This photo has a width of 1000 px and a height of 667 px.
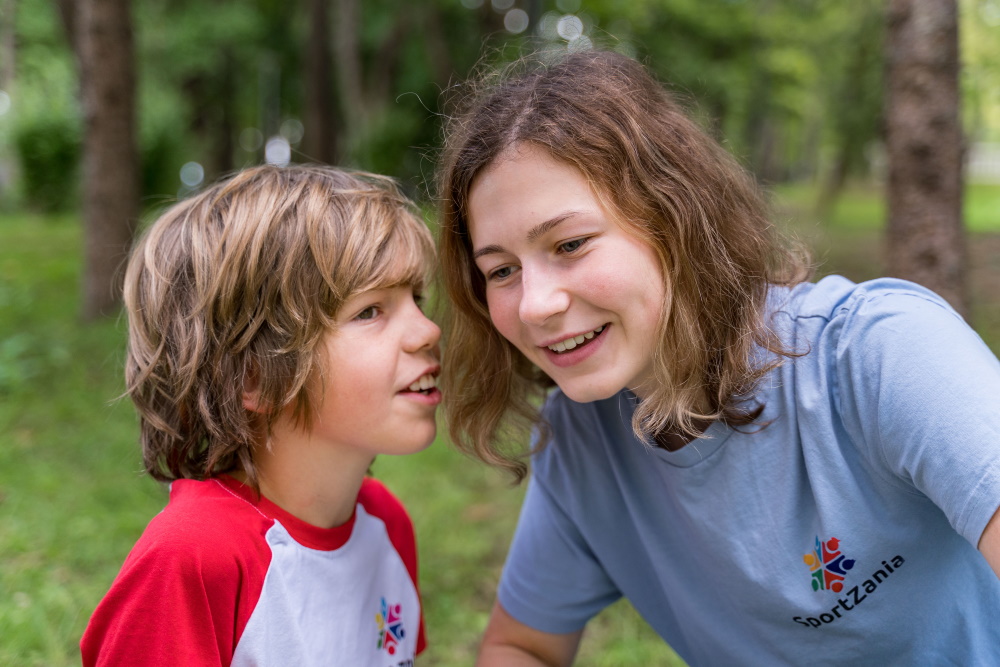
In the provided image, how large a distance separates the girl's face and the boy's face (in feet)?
0.89

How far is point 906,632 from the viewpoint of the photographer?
1568 millimetres

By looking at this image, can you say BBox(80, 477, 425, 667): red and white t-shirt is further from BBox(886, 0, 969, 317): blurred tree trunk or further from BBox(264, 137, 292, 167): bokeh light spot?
BBox(886, 0, 969, 317): blurred tree trunk

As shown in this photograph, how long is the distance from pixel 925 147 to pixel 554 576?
2289 mm

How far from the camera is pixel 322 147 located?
38.8ft

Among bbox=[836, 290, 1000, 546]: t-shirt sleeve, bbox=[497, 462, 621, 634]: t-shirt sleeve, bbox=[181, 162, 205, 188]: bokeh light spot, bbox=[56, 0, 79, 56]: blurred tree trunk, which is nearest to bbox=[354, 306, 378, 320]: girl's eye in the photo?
bbox=[497, 462, 621, 634]: t-shirt sleeve

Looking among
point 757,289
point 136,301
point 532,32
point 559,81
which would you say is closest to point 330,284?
point 136,301

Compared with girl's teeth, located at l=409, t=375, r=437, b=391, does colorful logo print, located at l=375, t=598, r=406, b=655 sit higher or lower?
lower

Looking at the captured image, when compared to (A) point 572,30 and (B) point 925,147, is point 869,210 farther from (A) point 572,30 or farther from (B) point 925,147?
(B) point 925,147

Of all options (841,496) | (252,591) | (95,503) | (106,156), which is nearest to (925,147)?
(841,496)

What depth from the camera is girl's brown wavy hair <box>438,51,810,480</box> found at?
62.2 inches

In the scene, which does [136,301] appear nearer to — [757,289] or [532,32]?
[757,289]

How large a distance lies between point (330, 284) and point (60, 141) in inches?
576

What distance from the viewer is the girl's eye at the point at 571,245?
156 centimetres

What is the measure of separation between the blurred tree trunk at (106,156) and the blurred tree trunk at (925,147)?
521 centimetres
